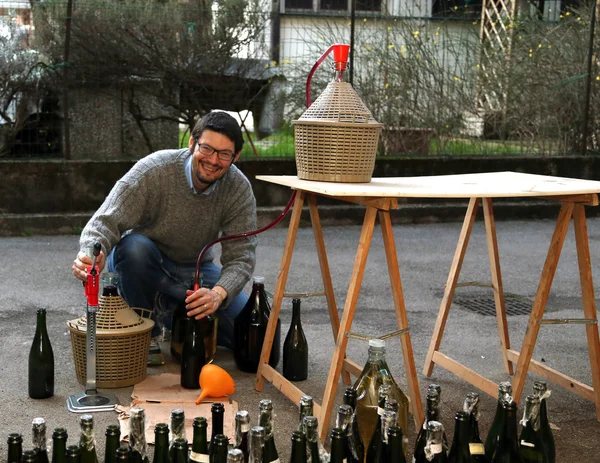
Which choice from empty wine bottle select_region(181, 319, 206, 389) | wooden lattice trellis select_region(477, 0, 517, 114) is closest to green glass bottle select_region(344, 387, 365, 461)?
empty wine bottle select_region(181, 319, 206, 389)

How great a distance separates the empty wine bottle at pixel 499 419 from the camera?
2.53 m

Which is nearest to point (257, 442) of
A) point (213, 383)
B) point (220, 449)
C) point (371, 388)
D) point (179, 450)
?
point (220, 449)

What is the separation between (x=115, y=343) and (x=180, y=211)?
74 centimetres

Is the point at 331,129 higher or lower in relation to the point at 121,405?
higher

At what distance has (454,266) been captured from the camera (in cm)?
391

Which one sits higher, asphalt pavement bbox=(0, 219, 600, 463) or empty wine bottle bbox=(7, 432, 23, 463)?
empty wine bottle bbox=(7, 432, 23, 463)

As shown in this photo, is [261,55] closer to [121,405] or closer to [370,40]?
[370,40]

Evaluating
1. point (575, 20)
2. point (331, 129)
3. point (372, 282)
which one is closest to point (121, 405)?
point (331, 129)

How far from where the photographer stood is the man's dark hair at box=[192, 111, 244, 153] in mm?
3742

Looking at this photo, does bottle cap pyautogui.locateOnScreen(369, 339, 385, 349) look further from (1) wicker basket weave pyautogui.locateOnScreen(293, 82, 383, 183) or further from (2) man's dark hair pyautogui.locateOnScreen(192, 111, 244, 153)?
(2) man's dark hair pyautogui.locateOnScreen(192, 111, 244, 153)

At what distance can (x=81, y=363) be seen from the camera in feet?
12.2

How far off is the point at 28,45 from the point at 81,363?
5606 mm

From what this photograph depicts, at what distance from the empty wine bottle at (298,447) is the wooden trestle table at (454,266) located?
0.83 m

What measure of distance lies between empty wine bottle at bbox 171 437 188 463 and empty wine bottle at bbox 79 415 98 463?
231 mm
